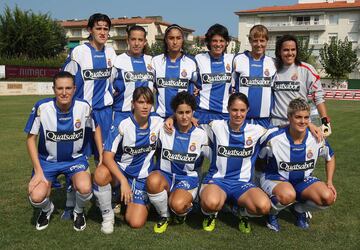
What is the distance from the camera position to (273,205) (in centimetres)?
408

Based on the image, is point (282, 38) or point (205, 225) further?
point (282, 38)

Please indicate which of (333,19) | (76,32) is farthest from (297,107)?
(76,32)

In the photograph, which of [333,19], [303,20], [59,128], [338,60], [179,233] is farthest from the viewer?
[303,20]

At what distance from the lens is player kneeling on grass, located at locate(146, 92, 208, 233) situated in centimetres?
405

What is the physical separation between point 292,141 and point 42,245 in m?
2.56

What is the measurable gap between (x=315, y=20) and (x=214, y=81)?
56715mm

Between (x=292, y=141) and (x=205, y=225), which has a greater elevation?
(x=292, y=141)

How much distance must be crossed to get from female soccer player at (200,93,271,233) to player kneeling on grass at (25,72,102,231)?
3.90 ft

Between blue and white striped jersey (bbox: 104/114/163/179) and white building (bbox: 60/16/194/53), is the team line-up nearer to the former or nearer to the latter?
blue and white striped jersey (bbox: 104/114/163/179)

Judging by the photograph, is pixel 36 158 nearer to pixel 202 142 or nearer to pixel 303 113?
pixel 202 142

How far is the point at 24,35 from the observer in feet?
126

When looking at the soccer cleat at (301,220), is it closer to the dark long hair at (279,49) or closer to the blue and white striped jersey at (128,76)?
the dark long hair at (279,49)

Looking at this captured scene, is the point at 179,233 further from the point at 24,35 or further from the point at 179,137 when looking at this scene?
the point at 24,35

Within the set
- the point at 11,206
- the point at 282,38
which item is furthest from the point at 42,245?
the point at 282,38
